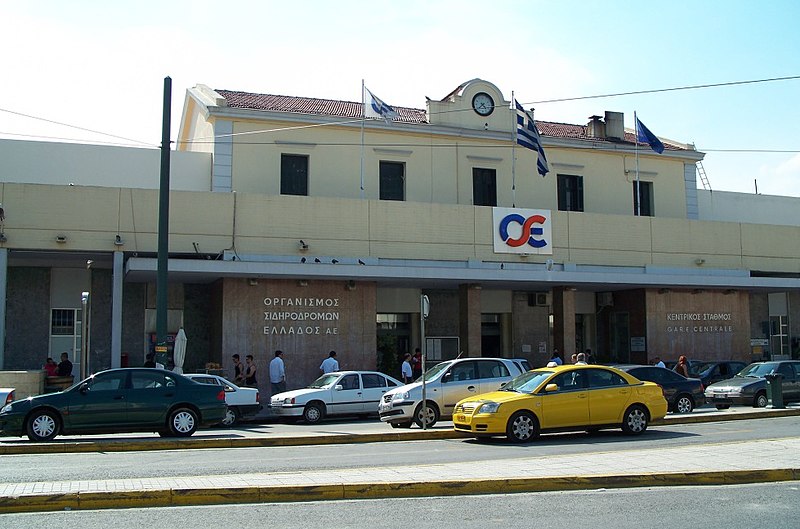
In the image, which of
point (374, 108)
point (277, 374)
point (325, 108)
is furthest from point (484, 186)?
point (277, 374)

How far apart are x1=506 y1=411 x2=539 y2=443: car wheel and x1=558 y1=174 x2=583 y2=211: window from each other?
20478 mm

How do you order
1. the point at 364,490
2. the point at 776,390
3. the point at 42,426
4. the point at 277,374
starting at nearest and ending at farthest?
the point at 364,490
the point at 42,426
the point at 776,390
the point at 277,374

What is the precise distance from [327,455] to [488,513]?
585 centimetres

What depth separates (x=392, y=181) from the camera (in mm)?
33438

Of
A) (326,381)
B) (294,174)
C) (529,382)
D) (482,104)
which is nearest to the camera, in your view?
(529,382)

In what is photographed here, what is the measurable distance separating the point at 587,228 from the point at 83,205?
17.7 m

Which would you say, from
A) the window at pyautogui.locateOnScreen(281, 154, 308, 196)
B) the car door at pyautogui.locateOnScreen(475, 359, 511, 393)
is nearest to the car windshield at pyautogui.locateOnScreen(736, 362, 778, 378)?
the car door at pyautogui.locateOnScreen(475, 359, 511, 393)

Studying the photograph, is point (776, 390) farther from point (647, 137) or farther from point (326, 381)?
point (647, 137)

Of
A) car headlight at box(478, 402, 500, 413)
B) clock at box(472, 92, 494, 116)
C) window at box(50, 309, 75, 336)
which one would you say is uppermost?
clock at box(472, 92, 494, 116)

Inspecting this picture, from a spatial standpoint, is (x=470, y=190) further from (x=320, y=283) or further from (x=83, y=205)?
(x=83, y=205)

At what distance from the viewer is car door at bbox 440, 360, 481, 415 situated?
66.1 feet

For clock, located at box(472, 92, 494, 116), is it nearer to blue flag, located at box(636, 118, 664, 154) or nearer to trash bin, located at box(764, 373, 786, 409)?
blue flag, located at box(636, 118, 664, 154)

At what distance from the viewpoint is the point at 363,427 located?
20781 mm

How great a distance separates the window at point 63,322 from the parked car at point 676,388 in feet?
60.4
